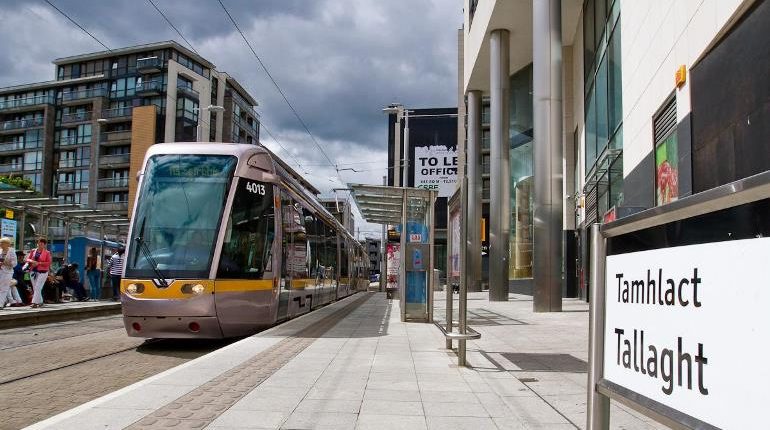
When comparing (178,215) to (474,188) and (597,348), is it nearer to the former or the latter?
(597,348)

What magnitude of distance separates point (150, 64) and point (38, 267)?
Result: 190ft

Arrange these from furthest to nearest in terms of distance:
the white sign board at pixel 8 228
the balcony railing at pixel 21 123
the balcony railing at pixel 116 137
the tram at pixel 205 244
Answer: the balcony railing at pixel 21 123 → the balcony railing at pixel 116 137 → the white sign board at pixel 8 228 → the tram at pixel 205 244

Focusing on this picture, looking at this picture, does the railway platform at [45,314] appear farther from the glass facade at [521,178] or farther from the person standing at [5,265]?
the glass facade at [521,178]

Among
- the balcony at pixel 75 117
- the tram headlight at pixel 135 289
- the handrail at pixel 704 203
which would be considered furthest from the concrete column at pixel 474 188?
the balcony at pixel 75 117

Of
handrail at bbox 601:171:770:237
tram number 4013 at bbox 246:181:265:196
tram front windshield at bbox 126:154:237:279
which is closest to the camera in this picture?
handrail at bbox 601:171:770:237

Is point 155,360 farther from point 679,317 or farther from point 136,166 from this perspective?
point 136,166

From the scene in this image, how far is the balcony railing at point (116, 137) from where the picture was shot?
70250 mm

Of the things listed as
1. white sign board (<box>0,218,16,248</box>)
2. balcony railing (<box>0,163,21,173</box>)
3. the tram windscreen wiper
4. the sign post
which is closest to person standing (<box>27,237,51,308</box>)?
white sign board (<box>0,218,16,248</box>)

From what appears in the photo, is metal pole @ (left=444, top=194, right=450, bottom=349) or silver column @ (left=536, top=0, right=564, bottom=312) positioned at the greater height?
silver column @ (left=536, top=0, right=564, bottom=312)

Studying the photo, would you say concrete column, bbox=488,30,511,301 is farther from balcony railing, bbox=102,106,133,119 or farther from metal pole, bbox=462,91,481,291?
balcony railing, bbox=102,106,133,119

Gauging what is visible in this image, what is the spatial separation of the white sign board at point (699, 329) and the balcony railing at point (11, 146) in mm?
88941

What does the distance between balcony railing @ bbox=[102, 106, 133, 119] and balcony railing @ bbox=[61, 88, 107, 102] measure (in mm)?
2383

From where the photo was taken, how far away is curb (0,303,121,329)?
1308 centimetres

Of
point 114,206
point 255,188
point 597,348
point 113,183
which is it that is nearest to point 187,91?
point 113,183
